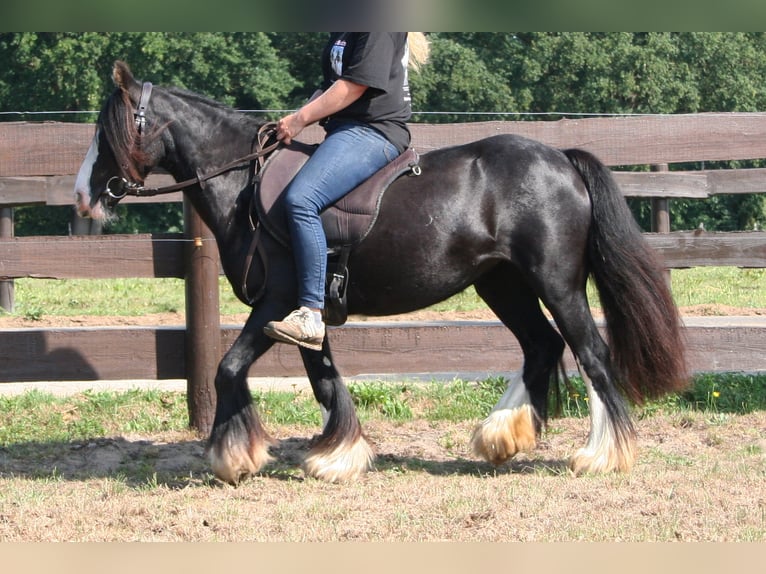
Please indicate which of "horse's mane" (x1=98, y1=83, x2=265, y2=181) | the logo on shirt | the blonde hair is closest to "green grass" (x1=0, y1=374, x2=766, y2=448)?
"horse's mane" (x1=98, y1=83, x2=265, y2=181)

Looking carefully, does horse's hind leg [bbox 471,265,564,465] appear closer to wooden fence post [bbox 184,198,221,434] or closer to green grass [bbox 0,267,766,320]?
wooden fence post [bbox 184,198,221,434]

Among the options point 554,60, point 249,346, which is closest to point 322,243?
point 249,346

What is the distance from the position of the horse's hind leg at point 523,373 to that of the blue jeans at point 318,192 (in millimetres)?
1084

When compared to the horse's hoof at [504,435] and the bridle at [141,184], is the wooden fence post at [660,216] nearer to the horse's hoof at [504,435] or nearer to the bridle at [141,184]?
the horse's hoof at [504,435]

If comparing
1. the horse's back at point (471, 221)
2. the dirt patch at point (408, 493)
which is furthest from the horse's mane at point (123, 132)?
the dirt patch at point (408, 493)

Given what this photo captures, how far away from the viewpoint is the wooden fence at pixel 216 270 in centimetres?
608

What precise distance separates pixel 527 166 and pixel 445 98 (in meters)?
31.0

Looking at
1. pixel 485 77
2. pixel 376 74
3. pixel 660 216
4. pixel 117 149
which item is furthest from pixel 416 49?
pixel 485 77

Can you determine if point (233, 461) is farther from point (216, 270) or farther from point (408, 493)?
point (216, 270)

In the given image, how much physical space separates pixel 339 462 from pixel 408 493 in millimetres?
502

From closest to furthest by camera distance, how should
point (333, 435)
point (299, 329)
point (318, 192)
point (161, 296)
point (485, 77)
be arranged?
point (299, 329)
point (318, 192)
point (333, 435)
point (161, 296)
point (485, 77)

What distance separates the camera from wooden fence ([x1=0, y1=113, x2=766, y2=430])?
6.08 m

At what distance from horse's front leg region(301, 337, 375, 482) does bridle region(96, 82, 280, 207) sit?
1.11 m

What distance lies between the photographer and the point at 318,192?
4758 mm
